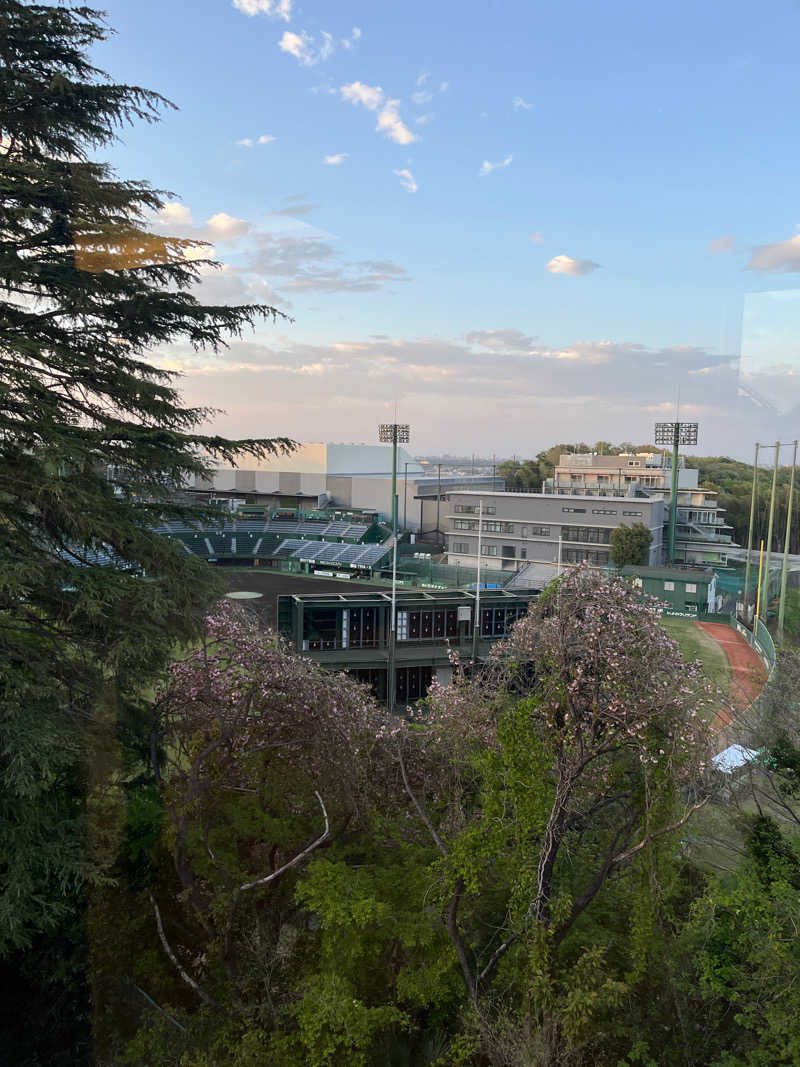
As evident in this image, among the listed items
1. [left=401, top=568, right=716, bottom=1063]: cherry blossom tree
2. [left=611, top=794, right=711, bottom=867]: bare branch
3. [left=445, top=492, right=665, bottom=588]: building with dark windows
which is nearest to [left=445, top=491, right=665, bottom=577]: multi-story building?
[left=445, top=492, right=665, bottom=588]: building with dark windows

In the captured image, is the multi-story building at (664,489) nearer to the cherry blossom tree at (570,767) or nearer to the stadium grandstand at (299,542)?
the stadium grandstand at (299,542)

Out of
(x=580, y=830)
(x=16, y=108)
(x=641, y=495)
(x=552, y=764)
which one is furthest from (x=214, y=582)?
(x=641, y=495)

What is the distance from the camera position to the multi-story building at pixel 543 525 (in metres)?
39.9

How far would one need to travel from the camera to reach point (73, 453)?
6027 mm

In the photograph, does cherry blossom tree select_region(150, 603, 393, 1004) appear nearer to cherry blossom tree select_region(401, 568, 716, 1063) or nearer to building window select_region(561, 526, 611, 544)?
cherry blossom tree select_region(401, 568, 716, 1063)

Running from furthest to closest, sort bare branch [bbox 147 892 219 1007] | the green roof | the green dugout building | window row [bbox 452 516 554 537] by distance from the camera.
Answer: window row [bbox 452 516 554 537] → the green roof → the green dugout building → bare branch [bbox 147 892 219 1007]

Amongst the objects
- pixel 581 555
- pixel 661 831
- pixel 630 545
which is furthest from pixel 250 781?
pixel 581 555

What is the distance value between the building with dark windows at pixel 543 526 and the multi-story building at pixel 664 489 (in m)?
2.78

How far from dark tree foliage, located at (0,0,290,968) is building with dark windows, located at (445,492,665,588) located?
31.7 meters

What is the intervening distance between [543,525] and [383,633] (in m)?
26.1

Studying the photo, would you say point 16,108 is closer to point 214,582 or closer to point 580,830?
point 214,582

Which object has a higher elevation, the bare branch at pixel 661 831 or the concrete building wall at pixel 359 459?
the concrete building wall at pixel 359 459

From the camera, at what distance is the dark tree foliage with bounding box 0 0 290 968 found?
6012 mm

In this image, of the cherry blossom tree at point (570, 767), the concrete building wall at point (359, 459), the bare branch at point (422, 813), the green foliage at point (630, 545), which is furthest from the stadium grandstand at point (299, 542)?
the cherry blossom tree at point (570, 767)
